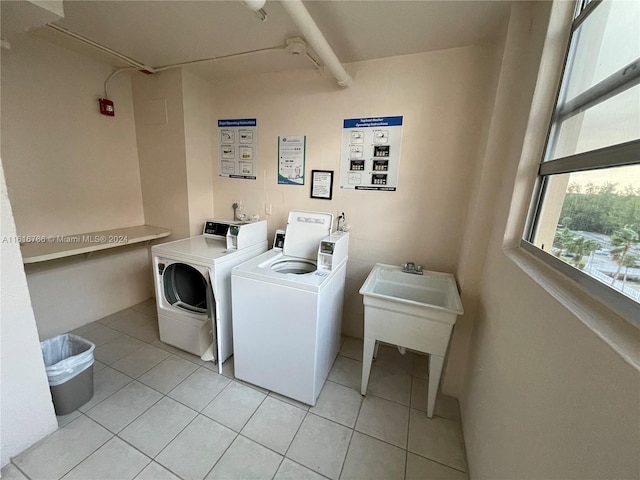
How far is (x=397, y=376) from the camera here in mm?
1960

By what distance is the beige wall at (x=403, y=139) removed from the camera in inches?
71.0

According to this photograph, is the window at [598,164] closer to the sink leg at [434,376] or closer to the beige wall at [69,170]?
the sink leg at [434,376]

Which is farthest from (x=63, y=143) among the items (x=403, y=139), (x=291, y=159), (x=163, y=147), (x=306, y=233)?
(x=403, y=139)

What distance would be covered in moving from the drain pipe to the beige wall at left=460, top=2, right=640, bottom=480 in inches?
39.9

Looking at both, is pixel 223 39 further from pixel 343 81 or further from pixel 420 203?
pixel 420 203

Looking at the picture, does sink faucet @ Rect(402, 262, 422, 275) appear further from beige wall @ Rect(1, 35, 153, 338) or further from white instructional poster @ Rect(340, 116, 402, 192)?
beige wall @ Rect(1, 35, 153, 338)

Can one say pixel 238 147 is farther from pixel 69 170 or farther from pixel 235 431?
pixel 235 431

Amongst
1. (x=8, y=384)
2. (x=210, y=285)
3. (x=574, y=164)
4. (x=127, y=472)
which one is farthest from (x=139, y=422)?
(x=574, y=164)

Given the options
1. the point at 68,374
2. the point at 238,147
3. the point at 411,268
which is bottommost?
the point at 68,374

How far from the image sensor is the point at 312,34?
140 cm

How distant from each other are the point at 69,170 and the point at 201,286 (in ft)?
5.13

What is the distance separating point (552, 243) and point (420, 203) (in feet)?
3.43

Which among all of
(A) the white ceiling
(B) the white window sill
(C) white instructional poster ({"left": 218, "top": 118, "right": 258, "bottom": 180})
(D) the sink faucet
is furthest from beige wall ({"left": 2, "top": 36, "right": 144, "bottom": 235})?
(B) the white window sill

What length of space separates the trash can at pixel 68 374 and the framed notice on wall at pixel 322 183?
1.94 metres
